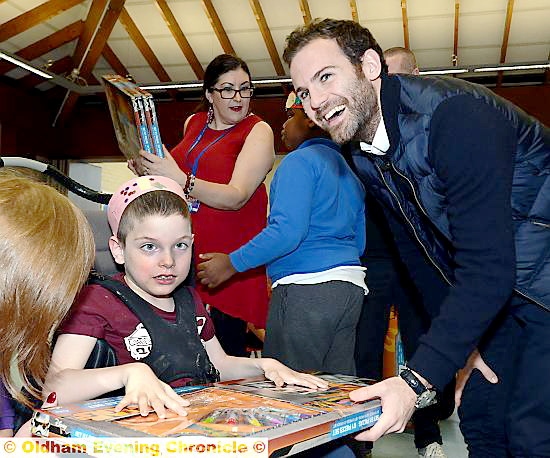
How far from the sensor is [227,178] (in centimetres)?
215

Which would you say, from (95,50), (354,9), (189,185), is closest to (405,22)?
(354,9)

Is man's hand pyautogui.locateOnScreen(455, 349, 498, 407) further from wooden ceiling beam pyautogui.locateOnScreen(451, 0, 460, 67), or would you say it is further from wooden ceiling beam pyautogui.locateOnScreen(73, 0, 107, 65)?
wooden ceiling beam pyautogui.locateOnScreen(73, 0, 107, 65)

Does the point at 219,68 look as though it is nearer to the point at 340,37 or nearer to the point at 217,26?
the point at 340,37

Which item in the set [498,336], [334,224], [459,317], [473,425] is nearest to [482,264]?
[459,317]

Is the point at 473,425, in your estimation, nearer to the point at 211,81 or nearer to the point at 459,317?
the point at 459,317

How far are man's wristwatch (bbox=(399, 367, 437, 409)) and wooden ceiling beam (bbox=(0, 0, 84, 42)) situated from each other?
9.11 m

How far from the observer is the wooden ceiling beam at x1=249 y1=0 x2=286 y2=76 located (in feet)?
29.7

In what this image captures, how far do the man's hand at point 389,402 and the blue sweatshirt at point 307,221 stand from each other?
73 cm

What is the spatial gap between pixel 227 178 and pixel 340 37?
76 centimetres

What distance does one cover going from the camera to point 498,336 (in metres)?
1.61

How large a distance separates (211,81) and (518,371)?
1.37 m

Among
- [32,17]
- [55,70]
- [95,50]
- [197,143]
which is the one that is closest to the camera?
[197,143]

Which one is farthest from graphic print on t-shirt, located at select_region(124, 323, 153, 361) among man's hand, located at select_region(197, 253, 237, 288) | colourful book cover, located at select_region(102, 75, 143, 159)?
colourful book cover, located at select_region(102, 75, 143, 159)

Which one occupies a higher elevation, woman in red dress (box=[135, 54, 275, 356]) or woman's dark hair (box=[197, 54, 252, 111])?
woman's dark hair (box=[197, 54, 252, 111])
